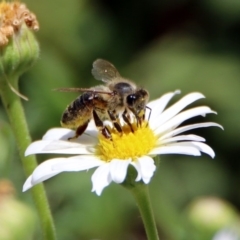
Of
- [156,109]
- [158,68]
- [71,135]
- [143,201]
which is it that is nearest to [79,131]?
[71,135]

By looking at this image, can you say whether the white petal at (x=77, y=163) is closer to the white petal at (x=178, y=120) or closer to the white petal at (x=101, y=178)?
the white petal at (x=101, y=178)

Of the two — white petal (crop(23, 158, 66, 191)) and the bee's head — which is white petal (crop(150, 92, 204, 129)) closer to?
the bee's head

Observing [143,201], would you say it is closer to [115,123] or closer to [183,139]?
[183,139]

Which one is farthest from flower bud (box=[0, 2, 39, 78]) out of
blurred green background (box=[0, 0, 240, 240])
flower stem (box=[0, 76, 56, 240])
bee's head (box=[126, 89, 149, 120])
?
blurred green background (box=[0, 0, 240, 240])

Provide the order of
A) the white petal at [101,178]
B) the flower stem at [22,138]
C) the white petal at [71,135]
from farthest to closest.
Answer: the white petal at [71,135]
the flower stem at [22,138]
the white petal at [101,178]


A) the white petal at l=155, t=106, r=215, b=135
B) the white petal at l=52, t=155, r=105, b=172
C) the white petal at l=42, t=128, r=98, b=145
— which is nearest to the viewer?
the white petal at l=52, t=155, r=105, b=172

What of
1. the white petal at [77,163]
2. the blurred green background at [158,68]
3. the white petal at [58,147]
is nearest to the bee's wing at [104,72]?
the white petal at [58,147]

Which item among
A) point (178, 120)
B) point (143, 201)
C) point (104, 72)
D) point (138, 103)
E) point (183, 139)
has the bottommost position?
point (143, 201)
